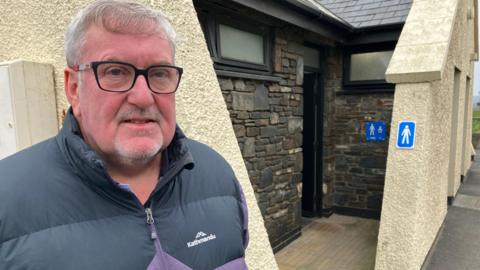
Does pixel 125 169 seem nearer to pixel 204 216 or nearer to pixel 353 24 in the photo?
pixel 204 216

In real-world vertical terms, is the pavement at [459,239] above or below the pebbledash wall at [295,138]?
below

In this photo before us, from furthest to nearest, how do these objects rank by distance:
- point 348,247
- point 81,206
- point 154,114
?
point 348,247
point 154,114
point 81,206

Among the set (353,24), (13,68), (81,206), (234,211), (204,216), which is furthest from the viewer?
(353,24)

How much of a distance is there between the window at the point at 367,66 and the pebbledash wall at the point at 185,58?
5015 mm

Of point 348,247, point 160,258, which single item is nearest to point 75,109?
point 160,258

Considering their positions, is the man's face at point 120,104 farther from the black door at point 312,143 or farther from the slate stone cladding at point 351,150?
the slate stone cladding at point 351,150

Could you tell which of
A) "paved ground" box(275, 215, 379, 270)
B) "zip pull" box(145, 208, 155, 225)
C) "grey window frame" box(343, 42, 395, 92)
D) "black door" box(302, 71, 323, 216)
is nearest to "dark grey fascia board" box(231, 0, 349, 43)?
"grey window frame" box(343, 42, 395, 92)

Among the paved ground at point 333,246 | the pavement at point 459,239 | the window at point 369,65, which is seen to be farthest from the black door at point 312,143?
the pavement at point 459,239

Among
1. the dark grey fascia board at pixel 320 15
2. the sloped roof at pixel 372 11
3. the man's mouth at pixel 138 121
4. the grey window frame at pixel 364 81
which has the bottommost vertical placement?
the man's mouth at pixel 138 121

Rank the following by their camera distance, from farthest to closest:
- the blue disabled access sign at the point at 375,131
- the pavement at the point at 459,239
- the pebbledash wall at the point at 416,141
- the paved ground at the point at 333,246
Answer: the blue disabled access sign at the point at 375,131, the paved ground at the point at 333,246, the pavement at the point at 459,239, the pebbledash wall at the point at 416,141

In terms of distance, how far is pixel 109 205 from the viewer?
1.07 metres

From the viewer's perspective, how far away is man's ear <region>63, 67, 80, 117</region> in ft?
3.67

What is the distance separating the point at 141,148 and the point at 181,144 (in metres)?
0.21

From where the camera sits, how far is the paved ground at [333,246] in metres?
4.70
